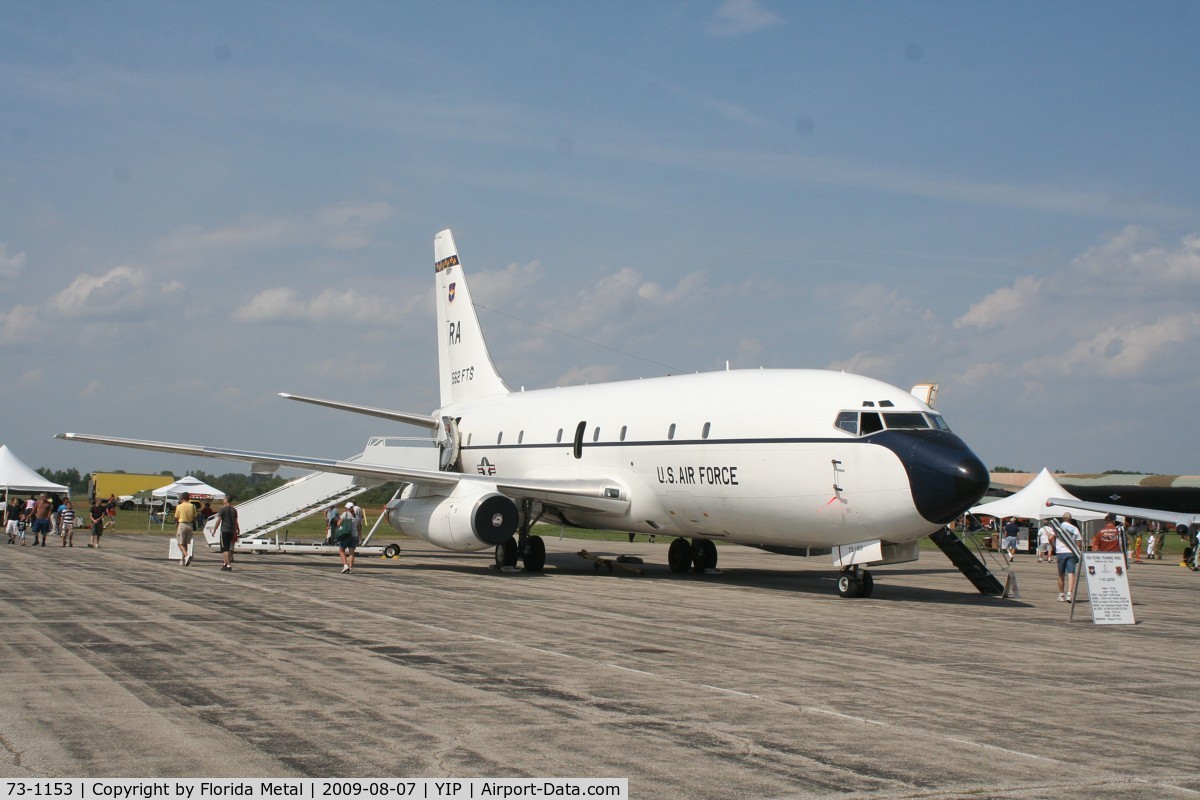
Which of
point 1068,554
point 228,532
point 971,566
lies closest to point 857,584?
point 971,566

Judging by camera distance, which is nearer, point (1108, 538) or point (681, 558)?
point (1108, 538)

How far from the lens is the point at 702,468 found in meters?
21.9

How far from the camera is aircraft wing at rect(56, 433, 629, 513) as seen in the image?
24.4 meters

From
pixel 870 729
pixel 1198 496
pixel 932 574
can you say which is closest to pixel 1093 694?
pixel 870 729

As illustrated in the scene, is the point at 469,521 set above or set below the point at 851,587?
above

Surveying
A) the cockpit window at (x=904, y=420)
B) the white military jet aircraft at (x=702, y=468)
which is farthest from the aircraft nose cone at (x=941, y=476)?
Result: the cockpit window at (x=904, y=420)

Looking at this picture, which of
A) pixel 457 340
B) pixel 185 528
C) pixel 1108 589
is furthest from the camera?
pixel 457 340

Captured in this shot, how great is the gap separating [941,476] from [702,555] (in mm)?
9864

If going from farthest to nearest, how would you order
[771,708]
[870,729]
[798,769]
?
1. [771,708]
2. [870,729]
3. [798,769]

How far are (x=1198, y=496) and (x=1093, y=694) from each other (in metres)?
55.1

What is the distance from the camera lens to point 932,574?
95.9 ft

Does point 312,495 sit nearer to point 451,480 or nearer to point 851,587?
point 451,480

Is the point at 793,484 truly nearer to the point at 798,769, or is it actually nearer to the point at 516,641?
the point at 516,641
